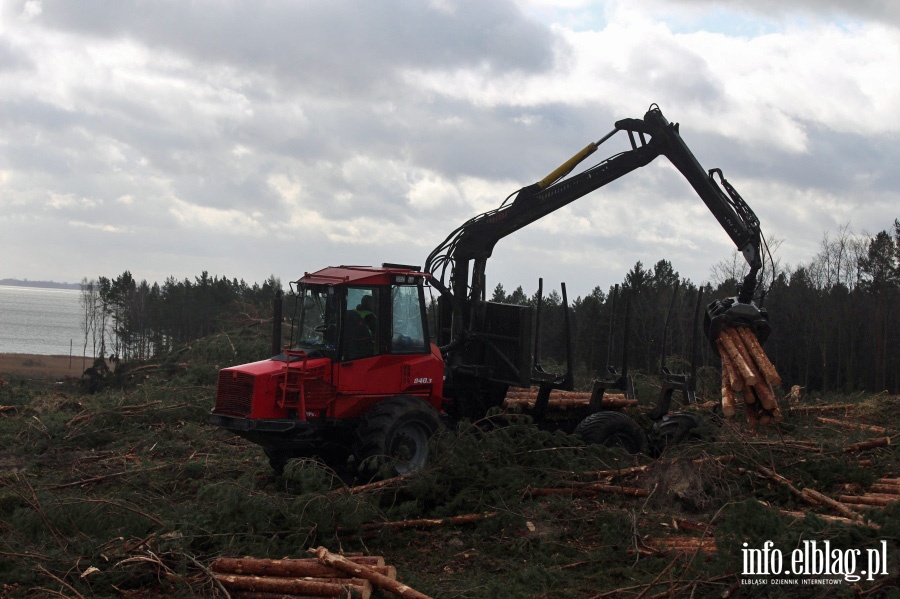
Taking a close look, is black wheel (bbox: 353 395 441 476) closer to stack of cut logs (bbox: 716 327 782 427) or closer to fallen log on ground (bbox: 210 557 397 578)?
fallen log on ground (bbox: 210 557 397 578)

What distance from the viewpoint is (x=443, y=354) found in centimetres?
1316

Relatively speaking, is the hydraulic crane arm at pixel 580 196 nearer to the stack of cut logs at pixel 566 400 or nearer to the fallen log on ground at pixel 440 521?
the stack of cut logs at pixel 566 400

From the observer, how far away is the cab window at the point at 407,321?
37.9 ft

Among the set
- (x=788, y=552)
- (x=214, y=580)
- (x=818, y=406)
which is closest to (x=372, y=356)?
(x=214, y=580)

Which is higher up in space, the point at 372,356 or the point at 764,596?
the point at 372,356

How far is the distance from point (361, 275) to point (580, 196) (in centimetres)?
440

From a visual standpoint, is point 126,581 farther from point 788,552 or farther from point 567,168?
point 567,168

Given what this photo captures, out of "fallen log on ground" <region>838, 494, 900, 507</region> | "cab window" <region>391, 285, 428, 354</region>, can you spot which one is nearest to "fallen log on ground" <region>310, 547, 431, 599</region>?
"cab window" <region>391, 285, 428, 354</region>

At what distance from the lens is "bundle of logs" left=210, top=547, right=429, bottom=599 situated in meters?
6.97

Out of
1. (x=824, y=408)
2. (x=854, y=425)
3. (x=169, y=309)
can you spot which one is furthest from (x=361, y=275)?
(x=169, y=309)

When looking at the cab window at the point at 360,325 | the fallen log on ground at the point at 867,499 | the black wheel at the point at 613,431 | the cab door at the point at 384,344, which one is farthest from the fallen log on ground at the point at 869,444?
the cab window at the point at 360,325

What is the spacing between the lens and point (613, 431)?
12.6 meters

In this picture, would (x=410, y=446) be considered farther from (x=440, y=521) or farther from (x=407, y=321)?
(x=440, y=521)

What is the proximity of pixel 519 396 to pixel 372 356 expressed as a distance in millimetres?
3348
